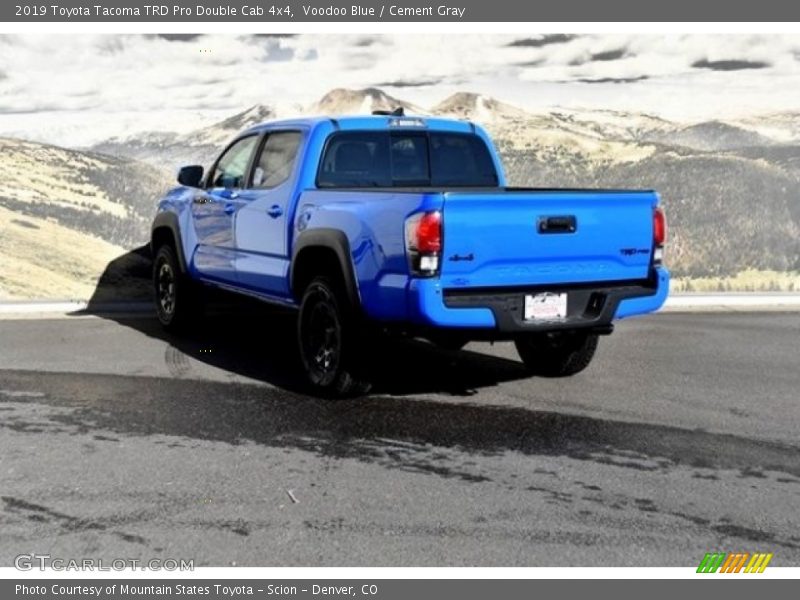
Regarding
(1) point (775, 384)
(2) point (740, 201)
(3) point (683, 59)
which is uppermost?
(3) point (683, 59)

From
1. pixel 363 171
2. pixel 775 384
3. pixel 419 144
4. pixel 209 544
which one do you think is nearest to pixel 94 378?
pixel 363 171

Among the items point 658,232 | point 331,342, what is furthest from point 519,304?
point 331,342

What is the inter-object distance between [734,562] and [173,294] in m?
6.85

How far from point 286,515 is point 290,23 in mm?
11246

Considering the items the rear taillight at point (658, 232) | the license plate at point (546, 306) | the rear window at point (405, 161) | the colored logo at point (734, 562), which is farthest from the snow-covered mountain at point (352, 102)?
the colored logo at point (734, 562)

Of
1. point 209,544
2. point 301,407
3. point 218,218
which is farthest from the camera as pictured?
point 218,218

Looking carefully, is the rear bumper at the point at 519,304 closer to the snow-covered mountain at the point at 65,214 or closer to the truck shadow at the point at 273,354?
the truck shadow at the point at 273,354

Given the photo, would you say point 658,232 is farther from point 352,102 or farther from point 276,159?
point 352,102

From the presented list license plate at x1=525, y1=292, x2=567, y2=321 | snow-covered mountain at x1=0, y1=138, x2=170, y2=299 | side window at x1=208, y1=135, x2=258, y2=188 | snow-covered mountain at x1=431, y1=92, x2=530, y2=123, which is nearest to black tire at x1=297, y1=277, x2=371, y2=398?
license plate at x1=525, y1=292, x2=567, y2=321

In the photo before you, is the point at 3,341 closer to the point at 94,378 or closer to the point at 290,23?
the point at 94,378

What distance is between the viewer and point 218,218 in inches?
348

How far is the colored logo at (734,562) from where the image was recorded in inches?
163

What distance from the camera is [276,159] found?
8.12 metres

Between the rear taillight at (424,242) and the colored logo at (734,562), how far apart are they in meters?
2.50
